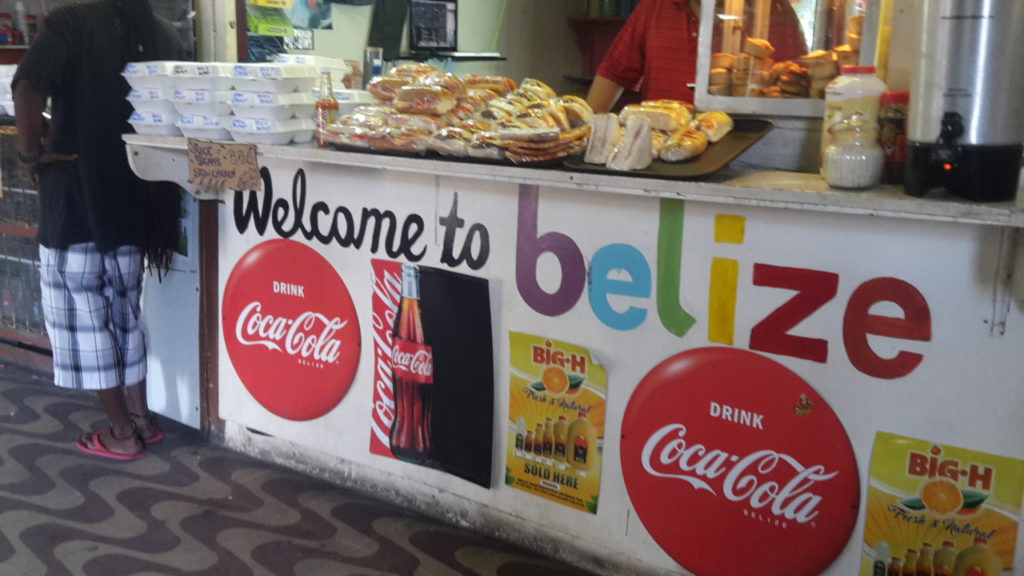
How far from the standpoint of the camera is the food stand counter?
1.75m

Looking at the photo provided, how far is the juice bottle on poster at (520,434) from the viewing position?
2338mm

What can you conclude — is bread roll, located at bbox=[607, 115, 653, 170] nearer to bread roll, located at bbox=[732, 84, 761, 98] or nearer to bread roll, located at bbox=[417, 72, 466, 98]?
bread roll, located at bbox=[732, 84, 761, 98]

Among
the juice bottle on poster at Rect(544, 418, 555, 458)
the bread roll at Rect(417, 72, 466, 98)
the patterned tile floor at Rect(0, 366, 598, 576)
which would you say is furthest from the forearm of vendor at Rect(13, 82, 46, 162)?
the juice bottle on poster at Rect(544, 418, 555, 458)

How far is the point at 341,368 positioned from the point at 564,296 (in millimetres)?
824

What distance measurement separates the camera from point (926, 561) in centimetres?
182

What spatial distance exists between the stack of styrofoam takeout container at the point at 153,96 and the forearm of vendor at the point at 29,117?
28 centimetres

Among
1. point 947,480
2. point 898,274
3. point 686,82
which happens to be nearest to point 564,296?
point 898,274

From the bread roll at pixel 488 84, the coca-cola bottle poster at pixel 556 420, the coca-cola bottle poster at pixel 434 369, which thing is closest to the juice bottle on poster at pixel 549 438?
the coca-cola bottle poster at pixel 556 420

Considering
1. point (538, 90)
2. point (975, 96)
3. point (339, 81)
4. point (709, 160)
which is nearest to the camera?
point (975, 96)

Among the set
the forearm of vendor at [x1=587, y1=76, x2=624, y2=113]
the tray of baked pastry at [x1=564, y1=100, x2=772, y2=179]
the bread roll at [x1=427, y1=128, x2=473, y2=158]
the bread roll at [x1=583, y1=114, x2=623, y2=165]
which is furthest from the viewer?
the forearm of vendor at [x1=587, y1=76, x2=624, y2=113]

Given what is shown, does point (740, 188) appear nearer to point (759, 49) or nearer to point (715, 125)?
point (715, 125)

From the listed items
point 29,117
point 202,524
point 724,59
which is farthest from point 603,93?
point 202,524

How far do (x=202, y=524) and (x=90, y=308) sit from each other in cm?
90

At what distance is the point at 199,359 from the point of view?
10.3ft
